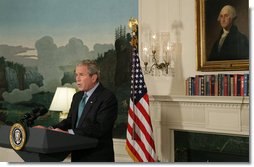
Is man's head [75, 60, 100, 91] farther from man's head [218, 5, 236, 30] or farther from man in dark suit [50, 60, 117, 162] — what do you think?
man's head [218, 5, 236, 30]

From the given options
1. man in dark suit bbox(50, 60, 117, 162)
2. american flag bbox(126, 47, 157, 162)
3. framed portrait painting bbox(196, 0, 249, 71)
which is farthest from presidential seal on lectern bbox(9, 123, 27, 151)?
framed portrait painting bbox(196, 0, 249, 71)

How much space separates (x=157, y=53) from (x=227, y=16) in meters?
0.79

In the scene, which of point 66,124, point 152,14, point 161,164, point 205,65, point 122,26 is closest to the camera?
point 66,124

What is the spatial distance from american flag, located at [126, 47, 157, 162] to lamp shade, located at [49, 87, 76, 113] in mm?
840

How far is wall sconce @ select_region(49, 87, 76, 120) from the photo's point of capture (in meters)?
4.41

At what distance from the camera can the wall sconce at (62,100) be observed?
4.41m

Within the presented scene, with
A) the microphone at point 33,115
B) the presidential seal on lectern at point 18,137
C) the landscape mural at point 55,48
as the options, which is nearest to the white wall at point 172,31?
the landscape mural at point 55,48

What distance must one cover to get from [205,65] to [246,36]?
18.6 inches

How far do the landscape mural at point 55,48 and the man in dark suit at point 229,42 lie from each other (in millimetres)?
999

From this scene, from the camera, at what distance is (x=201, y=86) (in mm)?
3773

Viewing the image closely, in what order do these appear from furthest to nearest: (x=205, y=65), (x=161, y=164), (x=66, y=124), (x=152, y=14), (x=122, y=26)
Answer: (x=122, y=26) → (x=152, y=14) → (x=205, y=65) → (x=161, y=164) → (x=66, y=124)

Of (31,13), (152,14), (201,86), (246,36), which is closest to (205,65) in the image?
(201,86)

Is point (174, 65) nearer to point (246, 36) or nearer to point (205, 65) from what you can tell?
point (205, 65)

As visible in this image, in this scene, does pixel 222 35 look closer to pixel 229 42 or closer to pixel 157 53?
pixel 229 42
